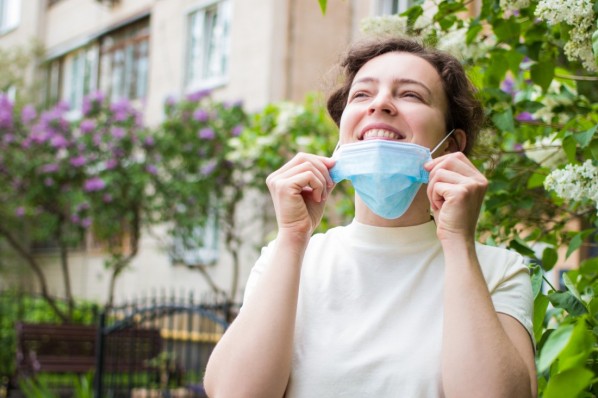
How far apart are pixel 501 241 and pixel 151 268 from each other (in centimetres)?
1245

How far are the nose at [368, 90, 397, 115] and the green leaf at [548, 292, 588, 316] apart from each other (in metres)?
0.63

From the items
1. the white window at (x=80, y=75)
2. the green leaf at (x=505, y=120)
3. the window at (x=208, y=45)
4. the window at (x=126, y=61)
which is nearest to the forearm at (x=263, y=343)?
the green leaf at (x=505, y=120)

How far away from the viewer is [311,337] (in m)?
2.08

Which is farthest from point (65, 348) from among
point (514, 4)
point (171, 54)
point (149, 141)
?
point (514, 4)

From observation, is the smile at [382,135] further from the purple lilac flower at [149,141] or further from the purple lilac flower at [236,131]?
the purple lilac flower at [149,141]

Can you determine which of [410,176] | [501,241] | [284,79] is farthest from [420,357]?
[284,79]

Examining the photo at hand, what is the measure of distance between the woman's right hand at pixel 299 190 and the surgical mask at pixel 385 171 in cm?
7

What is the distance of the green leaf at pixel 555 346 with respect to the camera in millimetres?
1333

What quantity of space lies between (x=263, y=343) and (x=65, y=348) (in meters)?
8.10

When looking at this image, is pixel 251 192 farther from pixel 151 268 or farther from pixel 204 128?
pixel 151 268

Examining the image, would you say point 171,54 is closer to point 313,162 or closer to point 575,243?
point 575,243

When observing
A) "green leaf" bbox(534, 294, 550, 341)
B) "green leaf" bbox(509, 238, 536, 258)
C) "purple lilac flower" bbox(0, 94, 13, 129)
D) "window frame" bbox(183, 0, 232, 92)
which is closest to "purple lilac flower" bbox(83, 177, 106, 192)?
"purple lilac flower" bbox(0, 94, 13, 129)

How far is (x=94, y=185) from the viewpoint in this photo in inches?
445

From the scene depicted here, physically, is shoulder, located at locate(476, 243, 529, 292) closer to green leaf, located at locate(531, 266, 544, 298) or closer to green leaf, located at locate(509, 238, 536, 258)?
green leaf, located at locate(531, 266, 544, 298)
